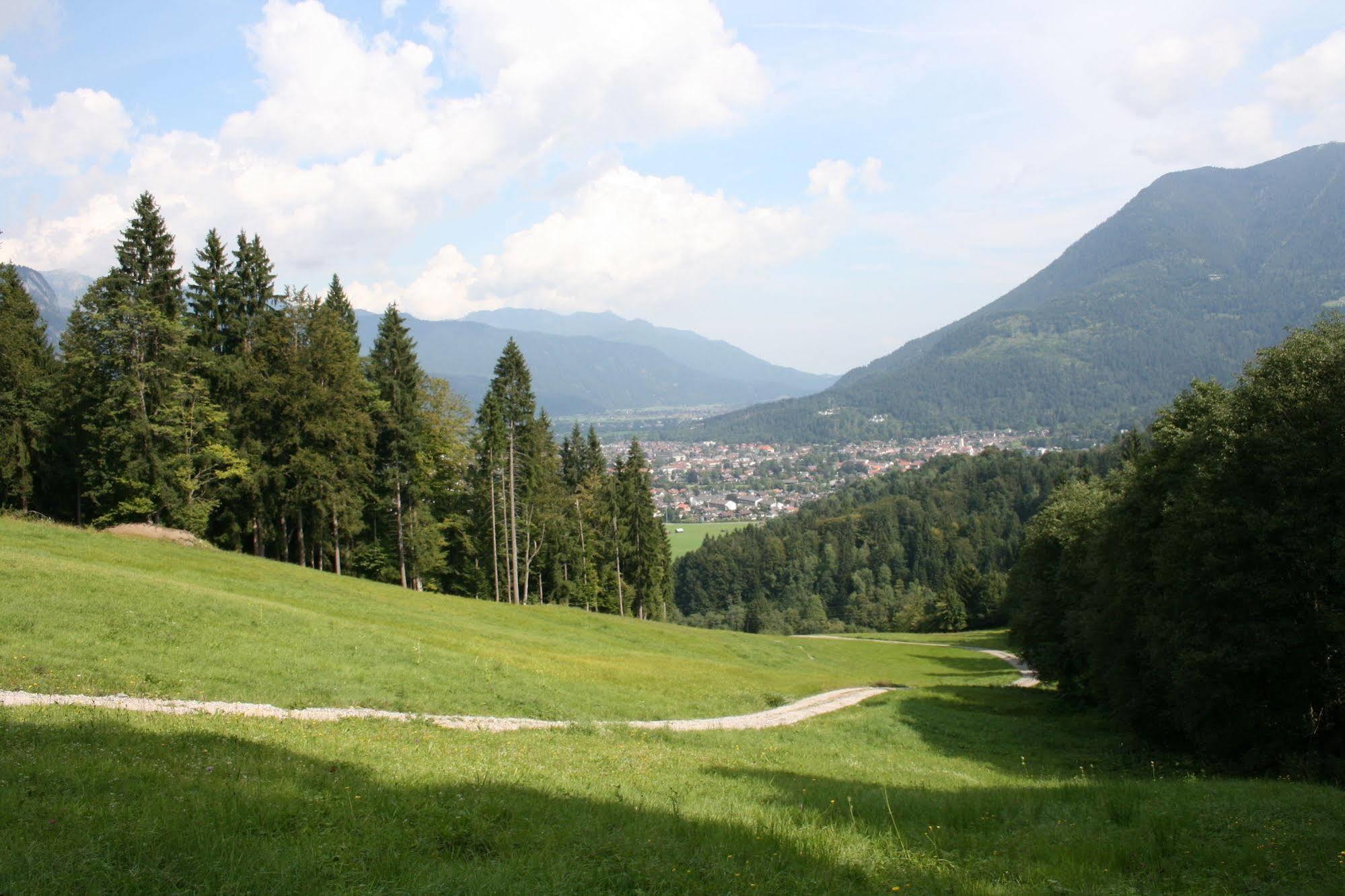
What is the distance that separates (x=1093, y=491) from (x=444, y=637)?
34.1m

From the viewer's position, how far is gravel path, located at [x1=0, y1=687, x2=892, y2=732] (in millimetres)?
14273

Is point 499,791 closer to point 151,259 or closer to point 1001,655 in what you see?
point 151,259

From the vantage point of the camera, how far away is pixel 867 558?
172500 millimetres

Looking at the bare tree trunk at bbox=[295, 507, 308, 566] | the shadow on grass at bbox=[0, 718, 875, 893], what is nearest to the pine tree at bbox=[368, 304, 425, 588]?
the bare tree trunk at bbox=[295, 507, 308, 566]

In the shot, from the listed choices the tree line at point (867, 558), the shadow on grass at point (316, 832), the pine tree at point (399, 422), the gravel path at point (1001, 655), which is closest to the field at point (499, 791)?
the shadow on grass at point (316, 832)

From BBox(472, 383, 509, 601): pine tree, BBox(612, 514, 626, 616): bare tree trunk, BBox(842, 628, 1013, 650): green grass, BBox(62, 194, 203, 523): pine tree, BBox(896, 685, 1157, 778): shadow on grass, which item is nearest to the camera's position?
BBox(896, 685, 1157, 778): shadow on grass

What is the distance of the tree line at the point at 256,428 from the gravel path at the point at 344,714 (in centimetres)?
2980

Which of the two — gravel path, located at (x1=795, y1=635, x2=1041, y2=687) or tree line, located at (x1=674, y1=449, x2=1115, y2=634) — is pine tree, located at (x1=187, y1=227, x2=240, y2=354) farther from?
tree line, located at (x1=674, y1=449, x2=1115, y2=634)

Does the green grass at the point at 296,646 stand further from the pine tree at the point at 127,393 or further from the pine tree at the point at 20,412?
the pine tree at the point at 20,412

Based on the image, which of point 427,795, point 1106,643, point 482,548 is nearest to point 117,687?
point 427,795

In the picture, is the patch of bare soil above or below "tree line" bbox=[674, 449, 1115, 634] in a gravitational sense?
above

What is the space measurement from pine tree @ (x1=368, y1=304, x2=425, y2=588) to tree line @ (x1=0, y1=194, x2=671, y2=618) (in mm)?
123

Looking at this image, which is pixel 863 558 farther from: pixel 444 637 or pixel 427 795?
pixel 427 795

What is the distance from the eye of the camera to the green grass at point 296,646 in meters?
18.2
